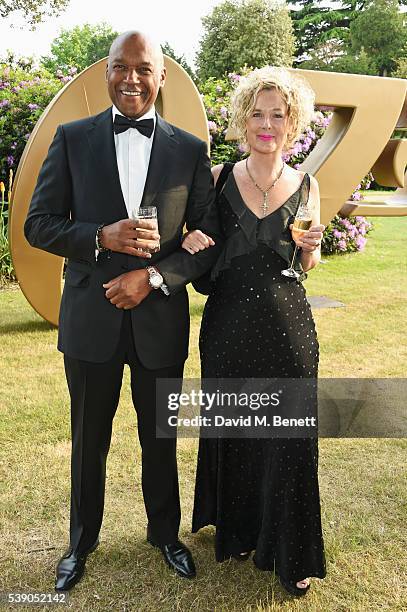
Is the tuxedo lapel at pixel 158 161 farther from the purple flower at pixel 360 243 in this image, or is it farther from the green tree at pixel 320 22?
the green tree at pixel 320 22

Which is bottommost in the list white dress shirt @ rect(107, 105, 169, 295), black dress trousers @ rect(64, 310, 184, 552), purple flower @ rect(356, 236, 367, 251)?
purple flower @ rect(356, 236, 367, 251)

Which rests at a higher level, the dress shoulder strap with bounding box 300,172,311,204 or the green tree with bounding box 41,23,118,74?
the green tree with bounding box 41,23,118,74

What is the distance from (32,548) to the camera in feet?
11.2

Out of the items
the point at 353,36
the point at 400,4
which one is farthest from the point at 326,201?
the point at 400,4

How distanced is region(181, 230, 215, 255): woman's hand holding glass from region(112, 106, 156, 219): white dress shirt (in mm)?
A: 262

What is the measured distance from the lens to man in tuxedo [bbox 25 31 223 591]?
264 cm

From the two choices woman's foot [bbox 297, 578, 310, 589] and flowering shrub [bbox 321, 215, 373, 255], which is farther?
flowering shrub [bbox 321, 215, 373, 255]

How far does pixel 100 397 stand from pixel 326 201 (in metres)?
5.43

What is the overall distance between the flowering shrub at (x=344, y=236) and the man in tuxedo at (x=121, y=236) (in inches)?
370

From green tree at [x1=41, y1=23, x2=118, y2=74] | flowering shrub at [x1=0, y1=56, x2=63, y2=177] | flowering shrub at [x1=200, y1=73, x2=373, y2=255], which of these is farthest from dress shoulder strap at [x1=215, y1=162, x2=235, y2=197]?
green tree at [x1=41, y1=23, x2=118, y2=74]

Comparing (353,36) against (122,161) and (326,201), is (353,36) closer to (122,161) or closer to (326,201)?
(326,201)

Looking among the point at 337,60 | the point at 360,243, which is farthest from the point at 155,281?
the point at 337,60

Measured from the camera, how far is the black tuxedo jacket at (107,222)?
2682 mm

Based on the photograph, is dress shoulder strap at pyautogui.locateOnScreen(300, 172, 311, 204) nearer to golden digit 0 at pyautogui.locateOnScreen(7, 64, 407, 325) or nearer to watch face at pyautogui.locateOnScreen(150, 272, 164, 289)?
watch face at pyautogui.locateOnScreen(150, 272, 164, 289)
